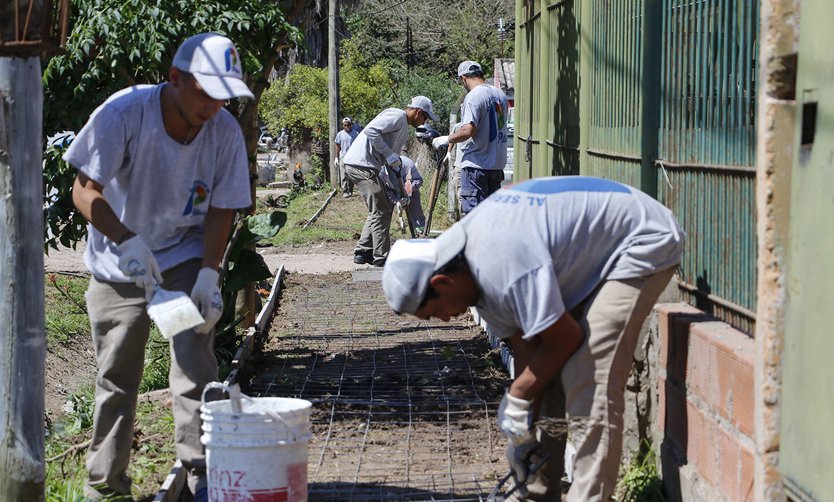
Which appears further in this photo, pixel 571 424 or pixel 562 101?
pixel 562 101

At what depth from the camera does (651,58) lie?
203 inches

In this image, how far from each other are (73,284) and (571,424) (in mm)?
8996

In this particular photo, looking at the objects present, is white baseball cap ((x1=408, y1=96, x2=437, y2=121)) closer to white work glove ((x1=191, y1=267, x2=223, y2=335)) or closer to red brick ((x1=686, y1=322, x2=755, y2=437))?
white work glove ((x1=191, y1=267, x2=223, y2=335))

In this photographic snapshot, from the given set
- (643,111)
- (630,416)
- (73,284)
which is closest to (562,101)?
(643,111)

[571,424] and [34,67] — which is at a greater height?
[34,67]

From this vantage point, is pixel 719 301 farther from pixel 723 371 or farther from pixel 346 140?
pixel 346 140

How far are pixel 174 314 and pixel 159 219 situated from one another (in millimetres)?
514

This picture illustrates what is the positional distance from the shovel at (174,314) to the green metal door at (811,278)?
2217 mm

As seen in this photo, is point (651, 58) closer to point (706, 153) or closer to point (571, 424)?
point (706, 153)

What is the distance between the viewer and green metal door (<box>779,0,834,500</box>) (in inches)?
113

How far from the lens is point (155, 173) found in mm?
4578

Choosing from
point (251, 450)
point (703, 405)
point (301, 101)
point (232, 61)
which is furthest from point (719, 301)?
point (301, 101)

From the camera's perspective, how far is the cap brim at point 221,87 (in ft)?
14.2

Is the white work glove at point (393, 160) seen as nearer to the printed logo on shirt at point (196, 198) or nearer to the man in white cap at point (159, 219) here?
the man in white cap at point (159, 219)
